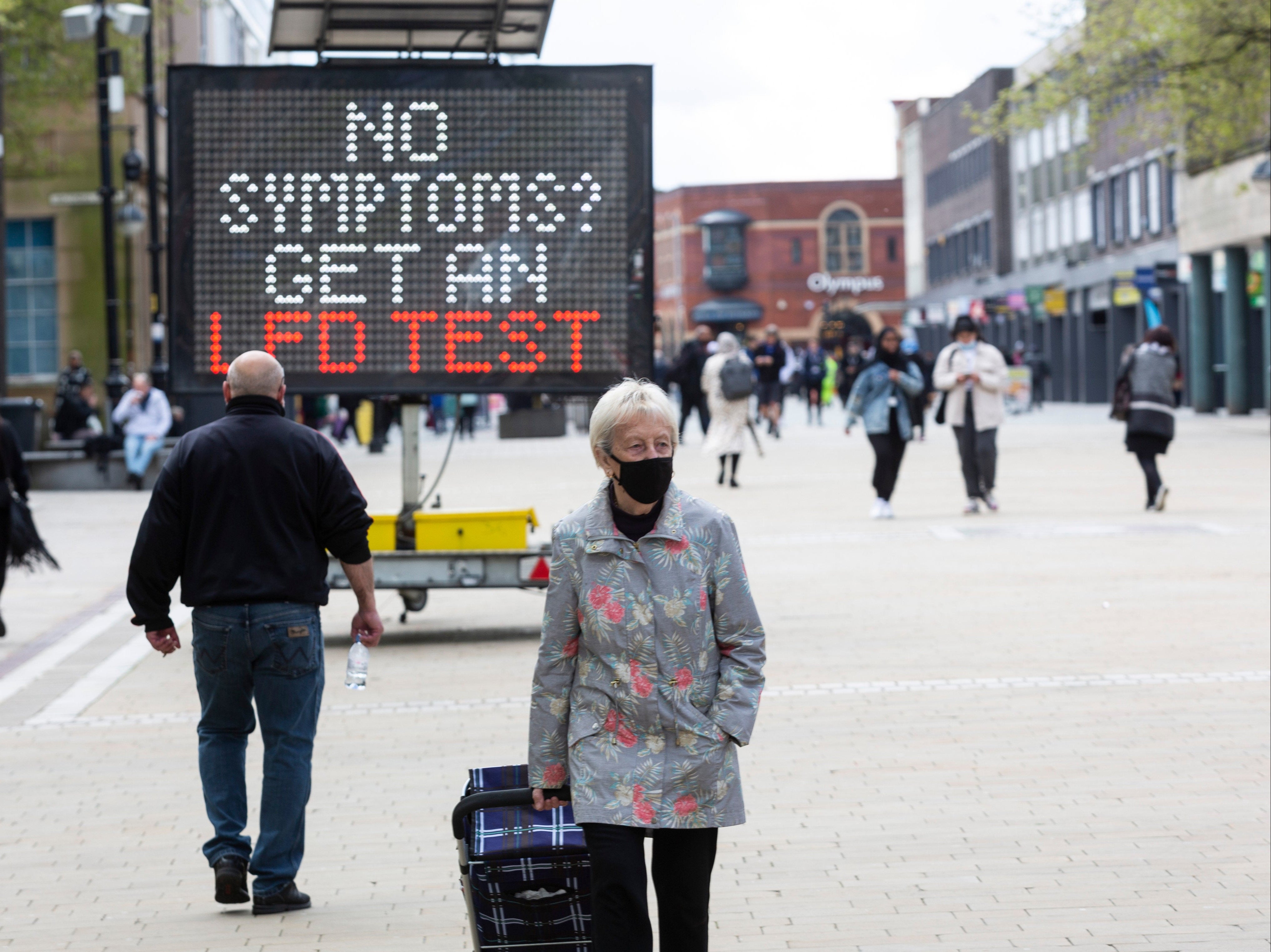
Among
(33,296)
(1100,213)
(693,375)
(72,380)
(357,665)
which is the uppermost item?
(1100,213)

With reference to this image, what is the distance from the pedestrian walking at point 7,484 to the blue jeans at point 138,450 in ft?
52.2

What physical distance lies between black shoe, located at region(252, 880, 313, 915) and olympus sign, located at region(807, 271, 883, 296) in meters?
119

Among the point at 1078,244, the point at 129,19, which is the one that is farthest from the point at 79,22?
the point at 1078,244

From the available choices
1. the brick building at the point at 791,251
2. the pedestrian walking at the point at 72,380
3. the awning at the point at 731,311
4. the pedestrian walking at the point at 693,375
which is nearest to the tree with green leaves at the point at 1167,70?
the pedestrian walking at the point at 693,375

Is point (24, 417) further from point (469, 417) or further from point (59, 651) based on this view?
point (469, 417)

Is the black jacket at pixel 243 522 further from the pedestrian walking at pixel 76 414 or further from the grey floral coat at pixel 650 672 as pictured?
the pedestrian walking at pixel 76 414

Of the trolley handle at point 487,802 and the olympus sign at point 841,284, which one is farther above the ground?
the olympus sign at point 841,284

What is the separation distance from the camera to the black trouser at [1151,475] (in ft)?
62.7

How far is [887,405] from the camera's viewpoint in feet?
61.5

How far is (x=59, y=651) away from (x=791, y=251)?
380 ft

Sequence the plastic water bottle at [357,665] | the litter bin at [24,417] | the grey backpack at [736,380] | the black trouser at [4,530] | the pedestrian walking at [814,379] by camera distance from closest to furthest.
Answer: the plastic water bottle at [357,665], the black trouser at [4,530], the grey backpack at [736,380], the litter bin at [24,417], the pedestrian walking at [814,379]

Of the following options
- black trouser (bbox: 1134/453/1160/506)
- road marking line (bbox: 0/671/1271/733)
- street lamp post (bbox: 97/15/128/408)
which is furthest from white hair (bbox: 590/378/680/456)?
street lamp post (bbox: 97/15/128/408)

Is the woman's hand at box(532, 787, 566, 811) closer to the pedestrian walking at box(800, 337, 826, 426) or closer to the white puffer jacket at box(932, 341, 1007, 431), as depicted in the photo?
the white puffer jacket at box(932, 341, 1007, 431)

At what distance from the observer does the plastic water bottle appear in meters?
5.94
